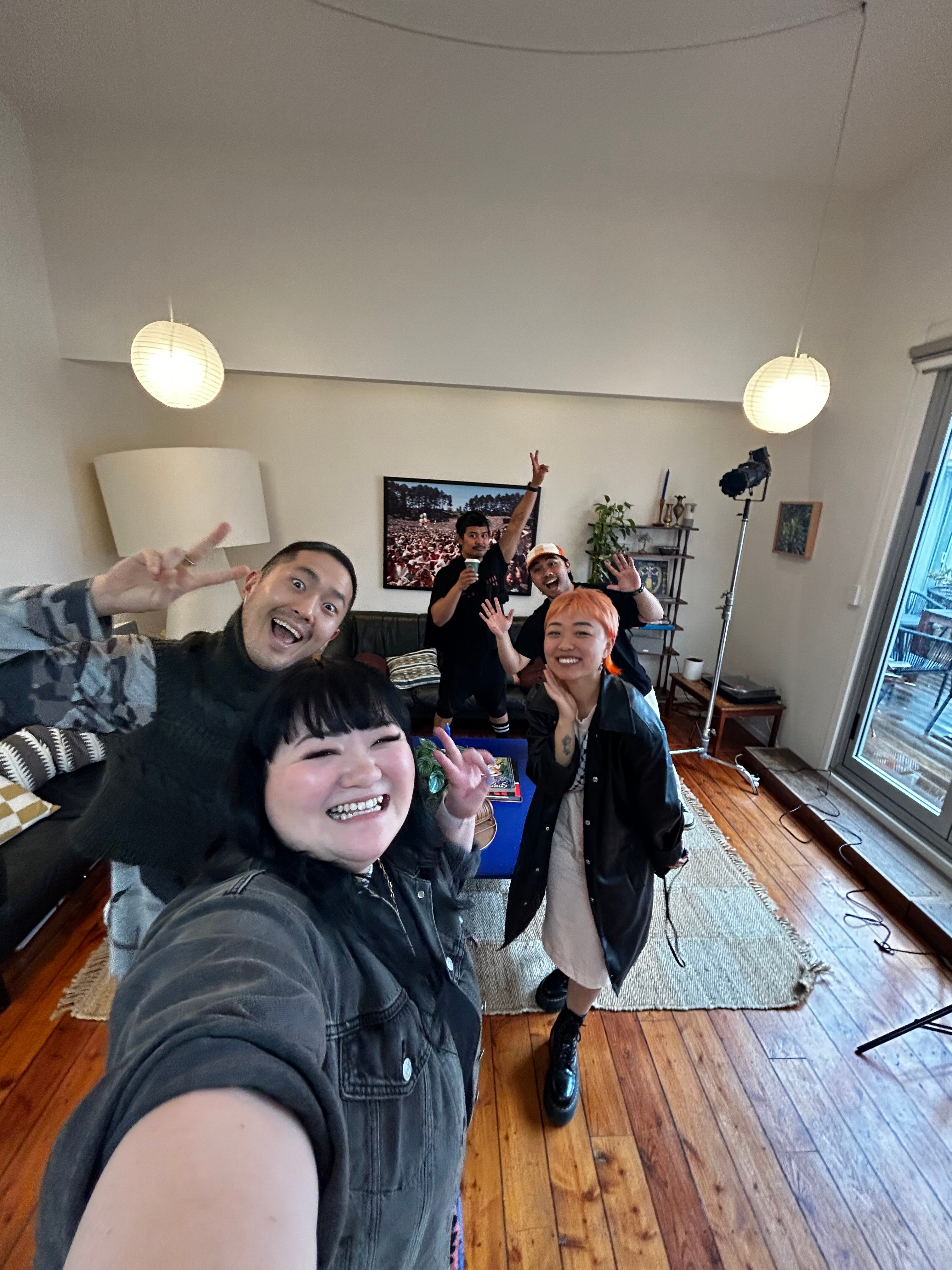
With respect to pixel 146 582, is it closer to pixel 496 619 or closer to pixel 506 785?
pixel 496 619

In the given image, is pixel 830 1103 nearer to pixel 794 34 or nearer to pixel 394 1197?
pixel 394 1197

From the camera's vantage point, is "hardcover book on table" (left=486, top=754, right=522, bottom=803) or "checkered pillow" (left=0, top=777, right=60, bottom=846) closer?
"checkered pillow" (left=0, top=777, right=60, bottom=846)

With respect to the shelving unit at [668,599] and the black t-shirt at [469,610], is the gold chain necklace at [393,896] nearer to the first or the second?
the black t-shirt at [469,610]

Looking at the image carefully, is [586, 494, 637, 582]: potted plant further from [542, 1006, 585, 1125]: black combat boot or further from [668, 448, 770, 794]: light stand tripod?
[542, 1006, 585, 1125]: black combat boot

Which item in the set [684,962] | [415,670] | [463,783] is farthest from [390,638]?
[463,783]

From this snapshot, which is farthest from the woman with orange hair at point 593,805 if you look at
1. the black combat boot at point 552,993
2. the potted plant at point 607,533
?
the potted plant at point 607,533

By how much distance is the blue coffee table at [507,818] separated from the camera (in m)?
1.77

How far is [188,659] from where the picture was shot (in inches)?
37.5

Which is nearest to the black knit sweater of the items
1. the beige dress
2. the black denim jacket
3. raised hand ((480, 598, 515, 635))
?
the black denim jacket

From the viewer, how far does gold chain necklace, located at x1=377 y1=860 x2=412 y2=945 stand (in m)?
0.65

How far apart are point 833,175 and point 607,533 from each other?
7.04ft

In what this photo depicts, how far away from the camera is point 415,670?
10.8 feet

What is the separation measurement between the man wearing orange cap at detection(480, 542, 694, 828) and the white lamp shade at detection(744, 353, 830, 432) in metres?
0.98

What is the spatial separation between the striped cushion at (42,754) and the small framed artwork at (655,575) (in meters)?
3.50
